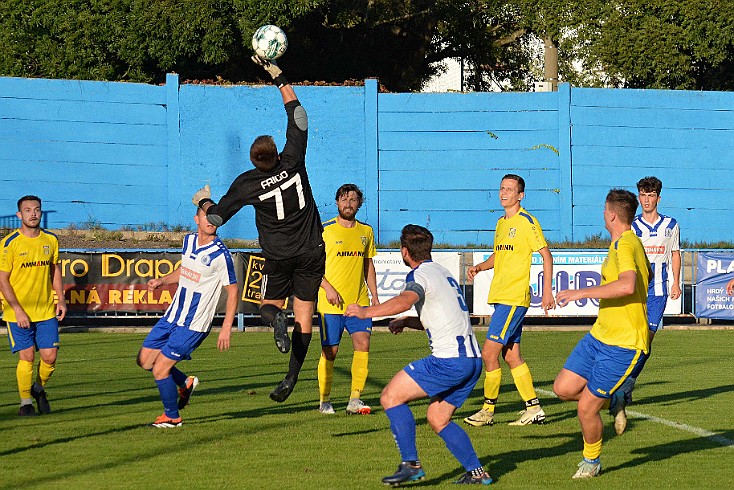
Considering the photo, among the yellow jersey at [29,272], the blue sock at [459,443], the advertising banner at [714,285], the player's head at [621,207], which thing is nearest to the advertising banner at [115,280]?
the yellow jersey at [29,272]

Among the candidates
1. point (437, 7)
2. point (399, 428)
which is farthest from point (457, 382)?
point (437, 7)

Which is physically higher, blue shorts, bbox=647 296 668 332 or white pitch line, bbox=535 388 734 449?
blue shorts, bbox=647 296 668 332

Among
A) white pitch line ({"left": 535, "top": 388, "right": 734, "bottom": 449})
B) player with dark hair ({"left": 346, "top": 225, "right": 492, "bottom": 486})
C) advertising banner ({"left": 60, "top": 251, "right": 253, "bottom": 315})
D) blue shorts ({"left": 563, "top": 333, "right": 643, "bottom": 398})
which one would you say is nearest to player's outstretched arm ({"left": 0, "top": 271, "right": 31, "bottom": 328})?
player with dark hair ({"left": 346, "top": 225, "right": 492, "bottom": 486})

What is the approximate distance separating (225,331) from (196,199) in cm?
119

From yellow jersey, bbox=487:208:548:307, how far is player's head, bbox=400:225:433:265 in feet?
10.1

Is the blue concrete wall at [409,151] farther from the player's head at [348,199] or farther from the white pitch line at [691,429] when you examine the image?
the white pitch line at [691,429]

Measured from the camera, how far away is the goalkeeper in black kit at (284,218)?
921 centimetres

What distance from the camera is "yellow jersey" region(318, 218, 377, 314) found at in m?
11.2

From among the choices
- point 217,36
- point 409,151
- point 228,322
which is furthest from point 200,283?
point 217,36

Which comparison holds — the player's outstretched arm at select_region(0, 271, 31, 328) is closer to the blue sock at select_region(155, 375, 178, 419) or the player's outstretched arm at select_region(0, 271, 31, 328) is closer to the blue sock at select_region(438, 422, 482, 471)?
the blue sock at select_region(155, 375, 178, 419)

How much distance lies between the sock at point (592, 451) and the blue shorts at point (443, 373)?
3.66 feet

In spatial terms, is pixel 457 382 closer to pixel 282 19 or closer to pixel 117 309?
pixel 117 309

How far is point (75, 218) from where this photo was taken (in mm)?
27047

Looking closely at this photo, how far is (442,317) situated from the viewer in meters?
7.41
